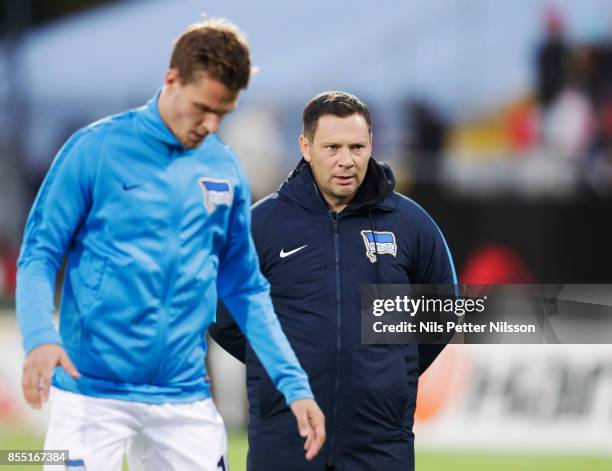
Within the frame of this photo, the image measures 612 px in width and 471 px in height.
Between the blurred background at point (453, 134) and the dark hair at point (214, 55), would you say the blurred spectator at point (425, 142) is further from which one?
the dark hair at point (214, 55)

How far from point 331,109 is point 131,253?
5.05 feet

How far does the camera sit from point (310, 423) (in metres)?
3.88

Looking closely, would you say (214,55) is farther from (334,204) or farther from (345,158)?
(334,204)

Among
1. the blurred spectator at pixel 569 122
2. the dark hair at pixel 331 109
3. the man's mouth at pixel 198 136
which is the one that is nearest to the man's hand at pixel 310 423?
the man's mouth at pixel 198 136

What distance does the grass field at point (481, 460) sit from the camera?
31.9ft

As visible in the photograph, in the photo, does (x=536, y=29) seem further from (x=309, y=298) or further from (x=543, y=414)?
(x=309, y=298)

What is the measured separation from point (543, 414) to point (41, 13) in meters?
9.31

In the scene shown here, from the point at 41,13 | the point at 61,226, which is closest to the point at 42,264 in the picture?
the point at 61,226

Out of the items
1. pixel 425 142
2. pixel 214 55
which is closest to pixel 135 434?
pixel 214 55

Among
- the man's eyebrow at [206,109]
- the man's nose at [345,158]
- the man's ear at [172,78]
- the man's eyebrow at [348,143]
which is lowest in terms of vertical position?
the man's eyebrow at [206,109]

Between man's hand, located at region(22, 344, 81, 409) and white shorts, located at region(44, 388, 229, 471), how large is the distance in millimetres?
338

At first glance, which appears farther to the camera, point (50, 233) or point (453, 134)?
point (453, 134)

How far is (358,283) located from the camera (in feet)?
15.7

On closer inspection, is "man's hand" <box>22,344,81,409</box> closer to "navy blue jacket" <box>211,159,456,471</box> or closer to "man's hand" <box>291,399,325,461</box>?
"man's hand" <box>291,399,325,461</box>
